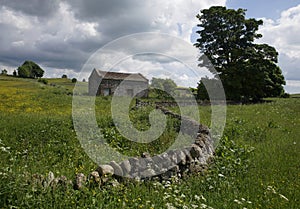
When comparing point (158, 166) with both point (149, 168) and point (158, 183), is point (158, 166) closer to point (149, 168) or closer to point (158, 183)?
point (149, 168)

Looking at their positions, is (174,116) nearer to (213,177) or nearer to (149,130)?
(149,130)

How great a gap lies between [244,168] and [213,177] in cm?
120

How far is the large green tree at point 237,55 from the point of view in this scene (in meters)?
31.0

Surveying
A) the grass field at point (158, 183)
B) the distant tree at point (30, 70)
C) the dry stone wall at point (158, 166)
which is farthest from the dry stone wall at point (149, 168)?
the distant tree at point (30, 70)

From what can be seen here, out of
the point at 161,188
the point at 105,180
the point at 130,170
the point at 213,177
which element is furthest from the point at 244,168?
the point at 105,180

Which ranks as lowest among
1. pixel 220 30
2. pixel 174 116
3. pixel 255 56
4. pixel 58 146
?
pixel 58 146

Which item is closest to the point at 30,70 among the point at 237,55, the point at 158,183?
the point at 237,55

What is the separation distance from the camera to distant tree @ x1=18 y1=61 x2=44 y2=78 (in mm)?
94463

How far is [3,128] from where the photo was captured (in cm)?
1011

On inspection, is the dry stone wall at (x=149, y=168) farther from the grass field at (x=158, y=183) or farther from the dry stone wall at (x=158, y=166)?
the grass field at (x=158, y=183)

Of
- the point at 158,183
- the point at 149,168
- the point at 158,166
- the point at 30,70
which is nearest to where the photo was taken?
the point at 158,183

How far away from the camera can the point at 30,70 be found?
344ft

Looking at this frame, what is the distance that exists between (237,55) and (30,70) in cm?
10032

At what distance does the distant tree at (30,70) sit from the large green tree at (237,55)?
279 ft
